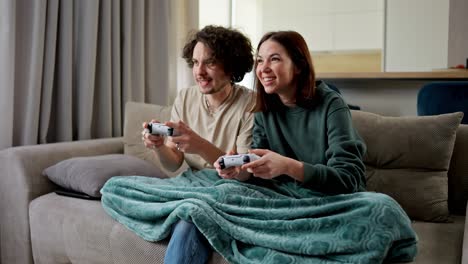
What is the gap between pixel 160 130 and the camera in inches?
57.6

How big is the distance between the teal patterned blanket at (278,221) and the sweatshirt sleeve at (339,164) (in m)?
0.04

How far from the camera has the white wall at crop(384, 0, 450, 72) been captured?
3838mm

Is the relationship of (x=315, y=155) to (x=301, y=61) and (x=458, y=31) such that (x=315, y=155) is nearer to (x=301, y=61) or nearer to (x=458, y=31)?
(x=301, y=61)

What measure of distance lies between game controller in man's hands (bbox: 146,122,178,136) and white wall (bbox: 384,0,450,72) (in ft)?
9.67

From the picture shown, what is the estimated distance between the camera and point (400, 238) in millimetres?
1109

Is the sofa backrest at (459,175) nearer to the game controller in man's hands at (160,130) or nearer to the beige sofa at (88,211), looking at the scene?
the beige sofa at (88,211)

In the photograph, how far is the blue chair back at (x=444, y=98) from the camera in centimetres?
188

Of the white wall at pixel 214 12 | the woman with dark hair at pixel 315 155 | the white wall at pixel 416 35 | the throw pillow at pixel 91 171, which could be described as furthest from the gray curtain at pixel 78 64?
the white wall at pixel 416 35

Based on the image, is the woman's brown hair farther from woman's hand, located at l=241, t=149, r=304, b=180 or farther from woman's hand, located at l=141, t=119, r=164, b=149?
woman's hand, located at l=141, t=119, r=164, b=149

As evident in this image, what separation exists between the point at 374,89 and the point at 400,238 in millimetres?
1669

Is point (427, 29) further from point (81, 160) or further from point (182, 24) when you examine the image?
point (81, 160)

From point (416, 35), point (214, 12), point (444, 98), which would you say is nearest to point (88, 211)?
point (444, 98)

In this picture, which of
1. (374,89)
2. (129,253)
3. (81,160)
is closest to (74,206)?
(81,160)

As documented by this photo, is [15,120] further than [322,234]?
Yes
